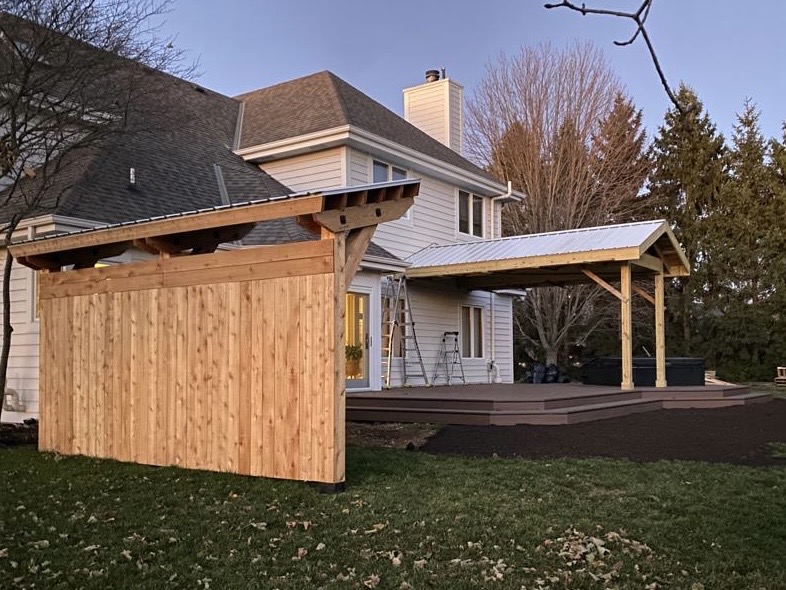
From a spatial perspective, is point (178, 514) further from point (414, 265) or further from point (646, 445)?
point (414, 265)

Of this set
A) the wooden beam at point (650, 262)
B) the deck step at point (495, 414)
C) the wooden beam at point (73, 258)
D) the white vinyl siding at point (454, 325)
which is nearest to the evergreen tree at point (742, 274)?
the white vinyl siding at point (454, 325)

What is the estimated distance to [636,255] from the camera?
13.0m

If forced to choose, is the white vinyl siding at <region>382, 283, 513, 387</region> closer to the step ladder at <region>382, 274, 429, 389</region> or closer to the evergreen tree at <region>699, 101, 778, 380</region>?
the step ladder at <region>382, 274, 429, 389</region>

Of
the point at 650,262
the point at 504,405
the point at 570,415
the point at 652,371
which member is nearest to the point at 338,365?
the point at 504,405

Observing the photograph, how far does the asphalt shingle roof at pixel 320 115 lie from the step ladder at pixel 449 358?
3.84 metres

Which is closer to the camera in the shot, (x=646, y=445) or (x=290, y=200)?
(x=290, y=200)

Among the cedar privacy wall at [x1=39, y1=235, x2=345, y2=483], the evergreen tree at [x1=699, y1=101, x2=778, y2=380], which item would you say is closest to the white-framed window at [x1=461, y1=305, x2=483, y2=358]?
the evergreen tree at [x1=699, y1=101, x2=778, y2=380]

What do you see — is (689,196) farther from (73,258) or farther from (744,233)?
(73,258)

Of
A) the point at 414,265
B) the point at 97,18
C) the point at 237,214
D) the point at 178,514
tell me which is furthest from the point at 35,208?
the point at 414,265

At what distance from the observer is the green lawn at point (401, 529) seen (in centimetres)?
428

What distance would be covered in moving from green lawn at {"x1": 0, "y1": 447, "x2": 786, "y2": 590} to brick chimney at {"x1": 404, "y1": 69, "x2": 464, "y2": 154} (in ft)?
44.8

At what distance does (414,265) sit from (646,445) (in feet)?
24.4

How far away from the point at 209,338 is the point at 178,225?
107 centimetres

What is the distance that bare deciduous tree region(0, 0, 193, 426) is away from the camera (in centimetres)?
877
